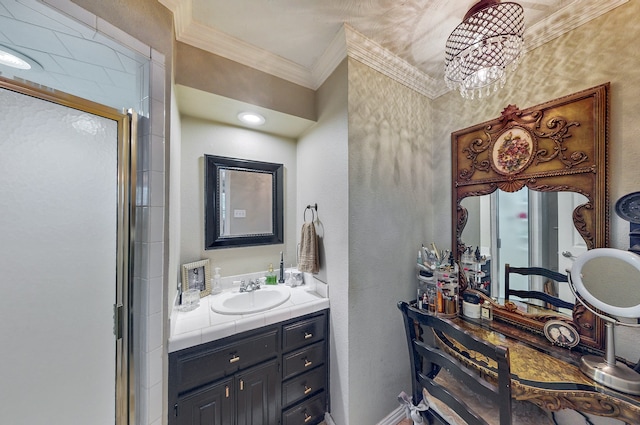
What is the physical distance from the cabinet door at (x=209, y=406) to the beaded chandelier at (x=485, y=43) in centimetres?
201

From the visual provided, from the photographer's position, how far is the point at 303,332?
1354mm

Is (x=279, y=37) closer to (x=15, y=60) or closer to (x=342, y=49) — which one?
(x=342, y=49)

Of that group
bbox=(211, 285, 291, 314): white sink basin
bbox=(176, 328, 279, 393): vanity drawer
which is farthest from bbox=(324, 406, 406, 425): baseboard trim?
bbox=(211, 285, 291, 314): white sink basin

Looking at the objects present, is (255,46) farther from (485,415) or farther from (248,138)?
(485,415)

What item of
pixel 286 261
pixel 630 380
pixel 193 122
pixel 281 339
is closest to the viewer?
pixel 630 380

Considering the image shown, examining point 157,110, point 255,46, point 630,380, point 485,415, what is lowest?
point 485,415

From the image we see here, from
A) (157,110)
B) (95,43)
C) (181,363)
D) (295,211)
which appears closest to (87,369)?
(181,363)

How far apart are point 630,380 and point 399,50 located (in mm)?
1873

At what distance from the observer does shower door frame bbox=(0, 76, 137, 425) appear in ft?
2.91

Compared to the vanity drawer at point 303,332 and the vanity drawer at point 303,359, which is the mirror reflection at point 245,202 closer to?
the vanity drawer at point 303,332

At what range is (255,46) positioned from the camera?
1.32 meters

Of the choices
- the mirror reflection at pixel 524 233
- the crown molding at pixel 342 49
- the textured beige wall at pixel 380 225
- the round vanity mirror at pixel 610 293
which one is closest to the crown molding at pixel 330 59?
the crown molding at pixel 342 49

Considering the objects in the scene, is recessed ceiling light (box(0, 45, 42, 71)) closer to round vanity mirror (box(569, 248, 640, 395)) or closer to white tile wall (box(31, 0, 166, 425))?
white tile wall (box(31, 0, 166, 425))

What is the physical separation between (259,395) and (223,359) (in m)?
0.33
